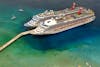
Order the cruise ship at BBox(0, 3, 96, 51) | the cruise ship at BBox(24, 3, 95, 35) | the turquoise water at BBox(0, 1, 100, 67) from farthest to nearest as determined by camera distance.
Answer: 1. the cruise ship at BBox(24, 3, 95, 35)
2. the cruise ship at BBox(0, 3, 96, 51)
3. the turquoise water at BBox(0, 1, 100, 67)

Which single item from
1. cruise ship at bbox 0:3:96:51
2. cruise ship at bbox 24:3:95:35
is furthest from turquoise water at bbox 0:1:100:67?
cruise ship at bbox 24:3:95:35

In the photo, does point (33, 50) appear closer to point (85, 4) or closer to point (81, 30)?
point (81, 30)

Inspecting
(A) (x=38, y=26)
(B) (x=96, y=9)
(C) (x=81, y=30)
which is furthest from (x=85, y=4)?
(A) (x=38, y=26)

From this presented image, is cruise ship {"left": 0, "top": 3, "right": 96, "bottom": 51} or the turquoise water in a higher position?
cruise ship {"left": 0, "top": 3, "right": 96, "bottom": 51}

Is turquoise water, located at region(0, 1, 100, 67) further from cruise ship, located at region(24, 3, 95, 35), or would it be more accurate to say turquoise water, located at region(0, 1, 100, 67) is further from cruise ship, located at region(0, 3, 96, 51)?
cruise ship, located at region(24, 3, 95, 35)

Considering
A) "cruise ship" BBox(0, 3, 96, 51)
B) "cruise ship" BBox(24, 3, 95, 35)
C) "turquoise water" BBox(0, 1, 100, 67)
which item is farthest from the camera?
"cruise ship" BBox(24, 3, 95, 35)

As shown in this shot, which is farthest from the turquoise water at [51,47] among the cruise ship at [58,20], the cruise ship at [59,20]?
the cruise ship at [59,20]

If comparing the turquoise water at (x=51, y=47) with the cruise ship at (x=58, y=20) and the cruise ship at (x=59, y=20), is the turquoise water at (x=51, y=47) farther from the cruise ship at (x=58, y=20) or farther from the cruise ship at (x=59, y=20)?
the cruise ship at (x=59, y=20)
